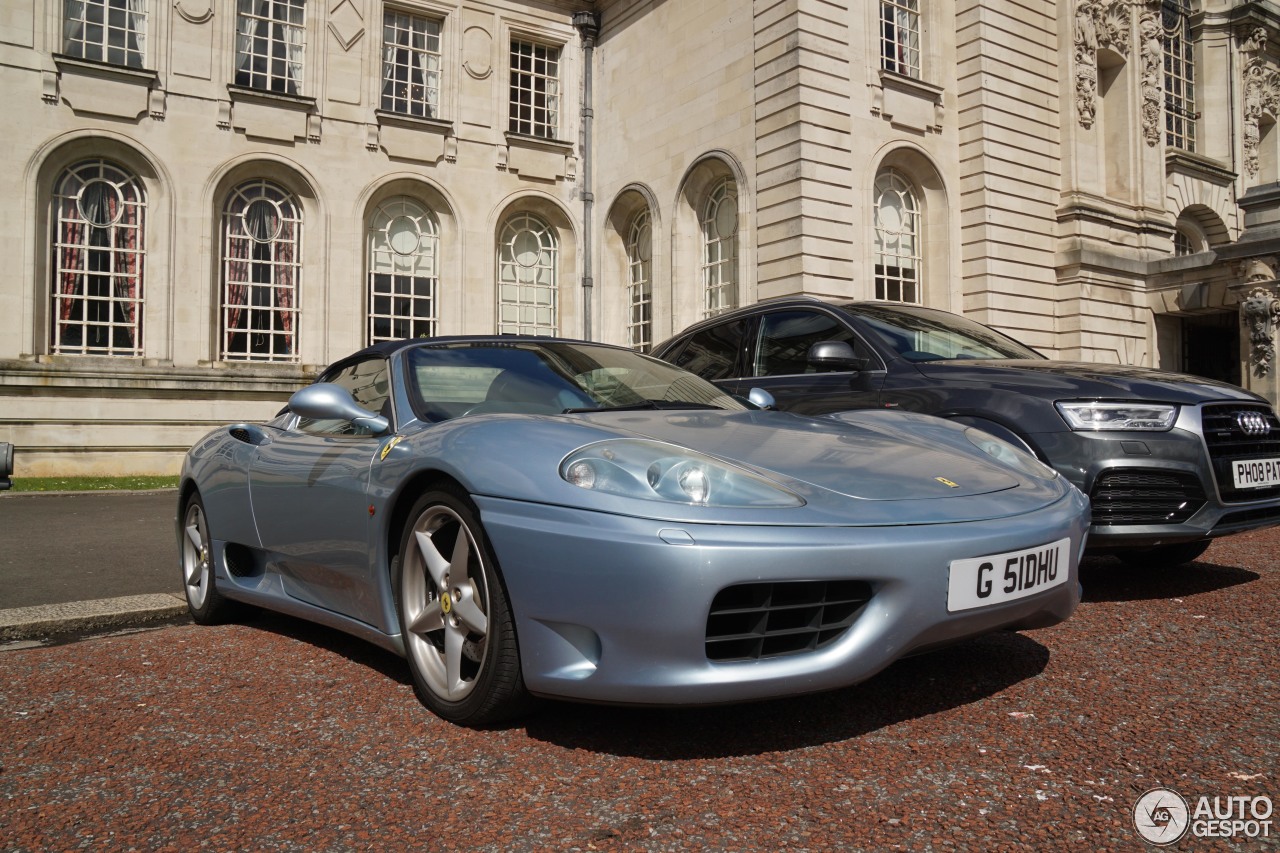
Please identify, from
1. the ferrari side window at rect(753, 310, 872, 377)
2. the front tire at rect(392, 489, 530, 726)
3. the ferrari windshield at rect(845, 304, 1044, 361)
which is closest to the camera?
the front tire at rect(392, 489, 530, 726)

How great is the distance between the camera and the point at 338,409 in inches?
126

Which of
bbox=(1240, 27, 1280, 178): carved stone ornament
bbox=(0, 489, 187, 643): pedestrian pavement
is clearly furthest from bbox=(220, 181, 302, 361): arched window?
bbox=(1240, 27, 1280, 178): carved stone ornament

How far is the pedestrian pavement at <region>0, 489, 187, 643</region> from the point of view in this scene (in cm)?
434

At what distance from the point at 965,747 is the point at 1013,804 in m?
0.35

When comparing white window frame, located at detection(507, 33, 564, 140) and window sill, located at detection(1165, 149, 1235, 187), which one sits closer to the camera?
white window frame, located at detection(507, 33, 564, 140)

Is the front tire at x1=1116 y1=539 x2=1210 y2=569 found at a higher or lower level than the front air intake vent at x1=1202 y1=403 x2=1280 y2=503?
lower

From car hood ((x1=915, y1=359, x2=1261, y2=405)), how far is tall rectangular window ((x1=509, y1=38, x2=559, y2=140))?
51.4 ft

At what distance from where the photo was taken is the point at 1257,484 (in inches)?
174

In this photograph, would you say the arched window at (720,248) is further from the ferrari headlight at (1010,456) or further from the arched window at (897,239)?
the ferrari headlight at (1010,456)

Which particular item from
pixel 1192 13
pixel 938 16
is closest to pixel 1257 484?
pixel 938 16

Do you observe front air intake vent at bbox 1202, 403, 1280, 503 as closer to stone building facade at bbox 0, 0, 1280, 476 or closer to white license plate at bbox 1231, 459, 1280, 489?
white license plate at bbox 1231, 459, 1280, 489

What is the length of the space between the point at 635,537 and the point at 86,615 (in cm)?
330

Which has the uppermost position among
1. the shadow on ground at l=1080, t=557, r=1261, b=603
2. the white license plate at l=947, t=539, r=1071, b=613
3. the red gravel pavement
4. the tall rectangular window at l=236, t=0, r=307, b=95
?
the tall rectangular window at l=236, t=0, r=307, b=95

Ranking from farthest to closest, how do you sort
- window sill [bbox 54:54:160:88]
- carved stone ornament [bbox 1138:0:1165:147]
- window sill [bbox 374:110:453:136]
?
carved stone ornament [bbox 1138:0:1165:147] < window sill [bbox 374:110:453:136] < window sill [bbox 54:54:160:88]
